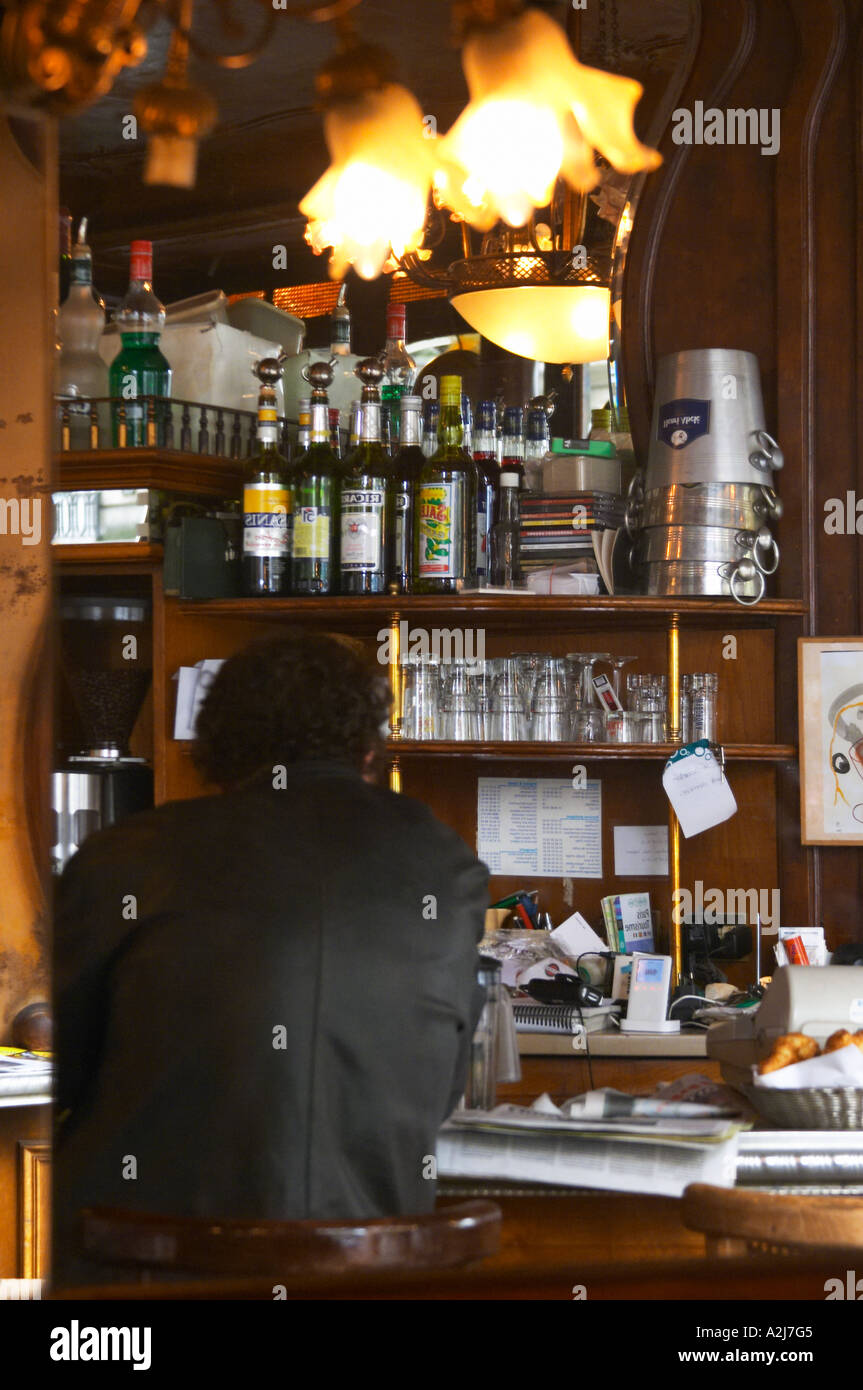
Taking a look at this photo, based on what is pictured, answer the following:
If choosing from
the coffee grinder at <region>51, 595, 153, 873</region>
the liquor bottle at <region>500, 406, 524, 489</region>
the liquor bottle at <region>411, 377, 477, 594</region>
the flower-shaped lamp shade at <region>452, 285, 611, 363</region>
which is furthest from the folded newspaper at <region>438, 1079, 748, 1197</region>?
the flower-shaped lamp shade at <region>452, 285, 611, 363</region>

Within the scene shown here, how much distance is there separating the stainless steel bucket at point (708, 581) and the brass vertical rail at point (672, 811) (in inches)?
2.5

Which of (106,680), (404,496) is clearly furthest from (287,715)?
(404,496)

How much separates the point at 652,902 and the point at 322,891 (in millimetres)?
1473

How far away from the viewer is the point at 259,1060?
1.28 meters

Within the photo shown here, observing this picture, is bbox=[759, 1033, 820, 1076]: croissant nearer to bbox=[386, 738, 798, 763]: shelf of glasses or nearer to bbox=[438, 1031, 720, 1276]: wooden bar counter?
bbox=[438, 1031, 720, 1276]: wooden bar counter

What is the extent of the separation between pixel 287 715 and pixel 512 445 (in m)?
Answer: 1.33

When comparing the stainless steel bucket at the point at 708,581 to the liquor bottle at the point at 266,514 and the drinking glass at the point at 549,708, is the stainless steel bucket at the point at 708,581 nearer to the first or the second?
the drinking glass at the point at 549,708

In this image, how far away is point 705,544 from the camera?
2549 mm

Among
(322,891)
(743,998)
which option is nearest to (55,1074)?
(322,891)

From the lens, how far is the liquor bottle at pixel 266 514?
2.42 meters

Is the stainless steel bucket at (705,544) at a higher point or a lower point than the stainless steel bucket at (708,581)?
higher

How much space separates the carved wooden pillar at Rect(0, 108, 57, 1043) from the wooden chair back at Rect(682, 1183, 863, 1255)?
23.7 inches

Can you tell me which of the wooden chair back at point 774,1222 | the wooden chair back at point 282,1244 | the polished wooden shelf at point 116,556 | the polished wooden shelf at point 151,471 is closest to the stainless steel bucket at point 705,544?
the polished wooden shelf at point 151,471

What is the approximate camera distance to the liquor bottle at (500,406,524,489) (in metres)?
2.62
